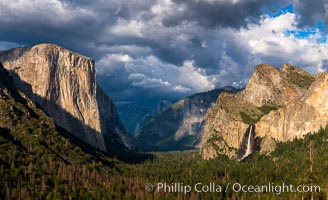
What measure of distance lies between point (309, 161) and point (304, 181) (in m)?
4.06

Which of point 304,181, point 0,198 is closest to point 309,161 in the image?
point 304,181

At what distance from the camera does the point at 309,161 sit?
66.6 meters

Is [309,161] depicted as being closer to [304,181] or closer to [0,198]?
[304,181]

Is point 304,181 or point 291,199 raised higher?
point 304,181

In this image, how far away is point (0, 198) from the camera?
7844 inches

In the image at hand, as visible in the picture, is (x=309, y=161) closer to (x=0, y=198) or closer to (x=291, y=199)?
(x=291, y=199)

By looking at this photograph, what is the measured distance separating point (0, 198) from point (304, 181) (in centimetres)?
16849

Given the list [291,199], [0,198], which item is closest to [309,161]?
[291,199]

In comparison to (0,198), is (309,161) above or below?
above

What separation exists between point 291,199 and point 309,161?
137122 millimetres

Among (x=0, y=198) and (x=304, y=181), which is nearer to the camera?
(x=304, y=181)

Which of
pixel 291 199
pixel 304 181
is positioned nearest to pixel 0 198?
pixel 291 199

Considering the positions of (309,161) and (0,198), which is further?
(0,198)
